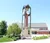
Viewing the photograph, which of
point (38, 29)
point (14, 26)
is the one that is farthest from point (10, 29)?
point (38, 29)

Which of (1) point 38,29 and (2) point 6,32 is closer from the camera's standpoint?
(2) point 6,32

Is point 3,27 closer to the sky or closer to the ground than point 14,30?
closer to the sky

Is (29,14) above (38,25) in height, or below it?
above

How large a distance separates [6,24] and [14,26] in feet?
16.9

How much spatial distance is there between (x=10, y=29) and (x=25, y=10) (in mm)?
7802

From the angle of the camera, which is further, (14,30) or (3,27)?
(3,27)

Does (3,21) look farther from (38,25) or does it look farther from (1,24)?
(38,25)

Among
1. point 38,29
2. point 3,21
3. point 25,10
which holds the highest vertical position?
point 25,10

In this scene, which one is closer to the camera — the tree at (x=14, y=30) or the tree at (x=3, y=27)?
the tree at (x=14, y=30)

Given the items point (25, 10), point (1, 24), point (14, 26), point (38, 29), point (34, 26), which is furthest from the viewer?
point (34, 26)

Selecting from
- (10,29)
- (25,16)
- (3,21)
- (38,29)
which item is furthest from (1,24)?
(38,29)

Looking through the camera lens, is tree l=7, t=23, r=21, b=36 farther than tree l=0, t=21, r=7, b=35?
No

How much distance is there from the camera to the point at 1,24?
158 ft

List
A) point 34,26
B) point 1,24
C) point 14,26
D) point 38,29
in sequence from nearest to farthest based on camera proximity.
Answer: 1. point 14,26
2. point 1,24
3. point 38,29
4. point 34,26
